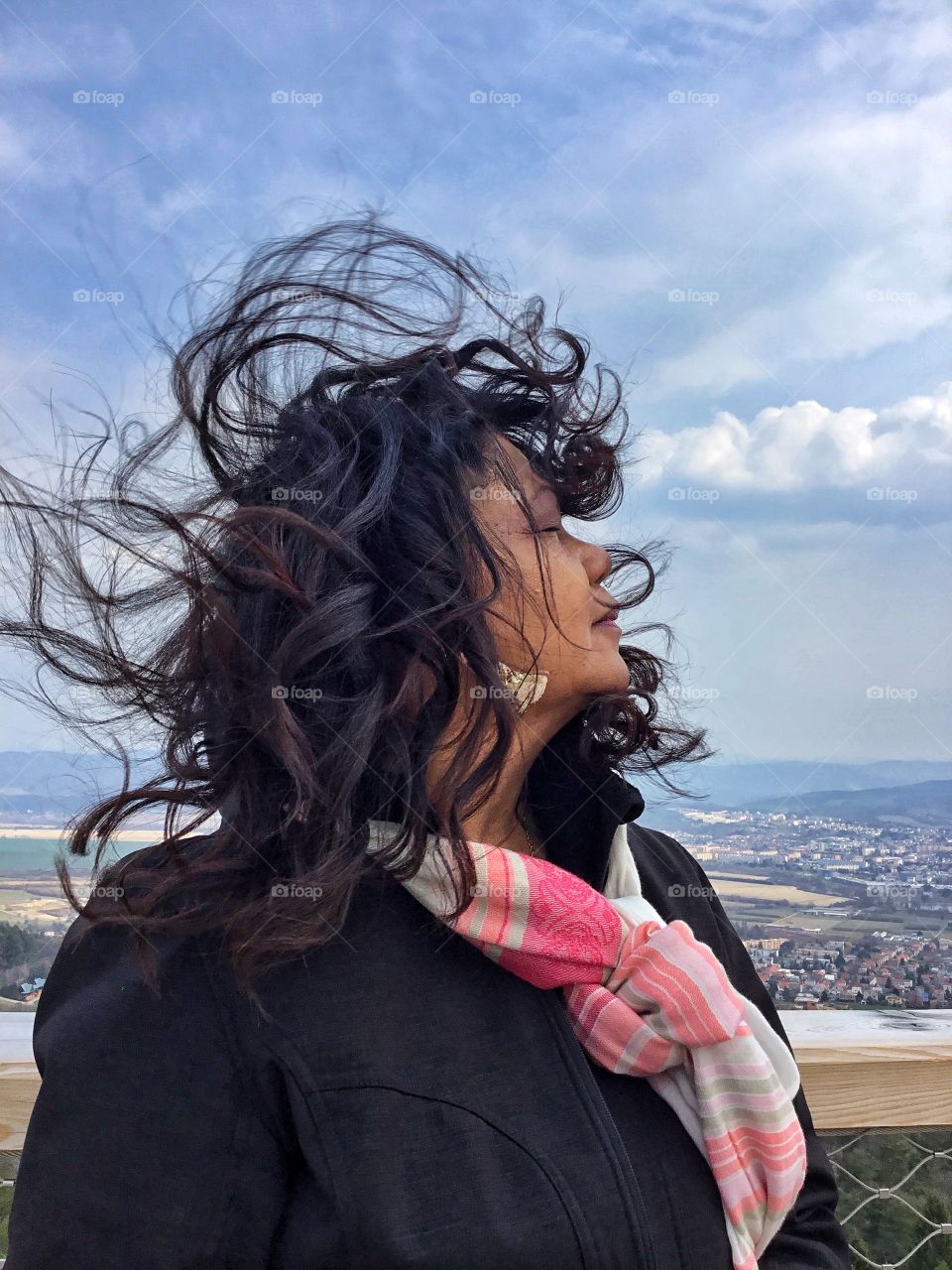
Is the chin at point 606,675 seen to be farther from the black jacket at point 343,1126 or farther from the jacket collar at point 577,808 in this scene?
the black jacket at point 343,1126

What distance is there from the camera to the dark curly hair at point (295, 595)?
0.79 metres

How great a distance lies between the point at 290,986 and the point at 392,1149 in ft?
0.46

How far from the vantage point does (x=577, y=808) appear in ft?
3.44

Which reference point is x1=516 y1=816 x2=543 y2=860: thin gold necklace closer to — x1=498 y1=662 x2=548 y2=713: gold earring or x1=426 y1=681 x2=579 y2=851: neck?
x1=426 y1=681 x2=579 y2=851: neck

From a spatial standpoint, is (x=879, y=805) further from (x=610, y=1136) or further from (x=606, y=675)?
(x=610, y=1136)

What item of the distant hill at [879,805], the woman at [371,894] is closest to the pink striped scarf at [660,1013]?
the woman at [371,894]

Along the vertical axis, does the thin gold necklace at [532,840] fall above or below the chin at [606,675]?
below

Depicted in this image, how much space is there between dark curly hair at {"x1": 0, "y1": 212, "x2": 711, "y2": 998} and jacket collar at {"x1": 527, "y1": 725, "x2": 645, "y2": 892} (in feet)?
0.09

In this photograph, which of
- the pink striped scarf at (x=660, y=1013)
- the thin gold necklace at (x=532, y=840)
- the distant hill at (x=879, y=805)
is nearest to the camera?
the pink striped scarf at (x=660, y=1013)

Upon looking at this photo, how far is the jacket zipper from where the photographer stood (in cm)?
74

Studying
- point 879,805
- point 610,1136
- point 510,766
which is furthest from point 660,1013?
point 879,805

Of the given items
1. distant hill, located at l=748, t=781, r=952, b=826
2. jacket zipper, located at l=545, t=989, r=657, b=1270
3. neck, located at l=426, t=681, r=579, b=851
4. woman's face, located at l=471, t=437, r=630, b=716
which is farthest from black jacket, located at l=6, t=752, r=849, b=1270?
distant hill, located at l=748, t=781, r=952, b=826

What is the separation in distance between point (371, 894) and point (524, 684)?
0.24m

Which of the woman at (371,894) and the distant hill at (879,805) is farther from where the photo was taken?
the distant hill at (879,805)
